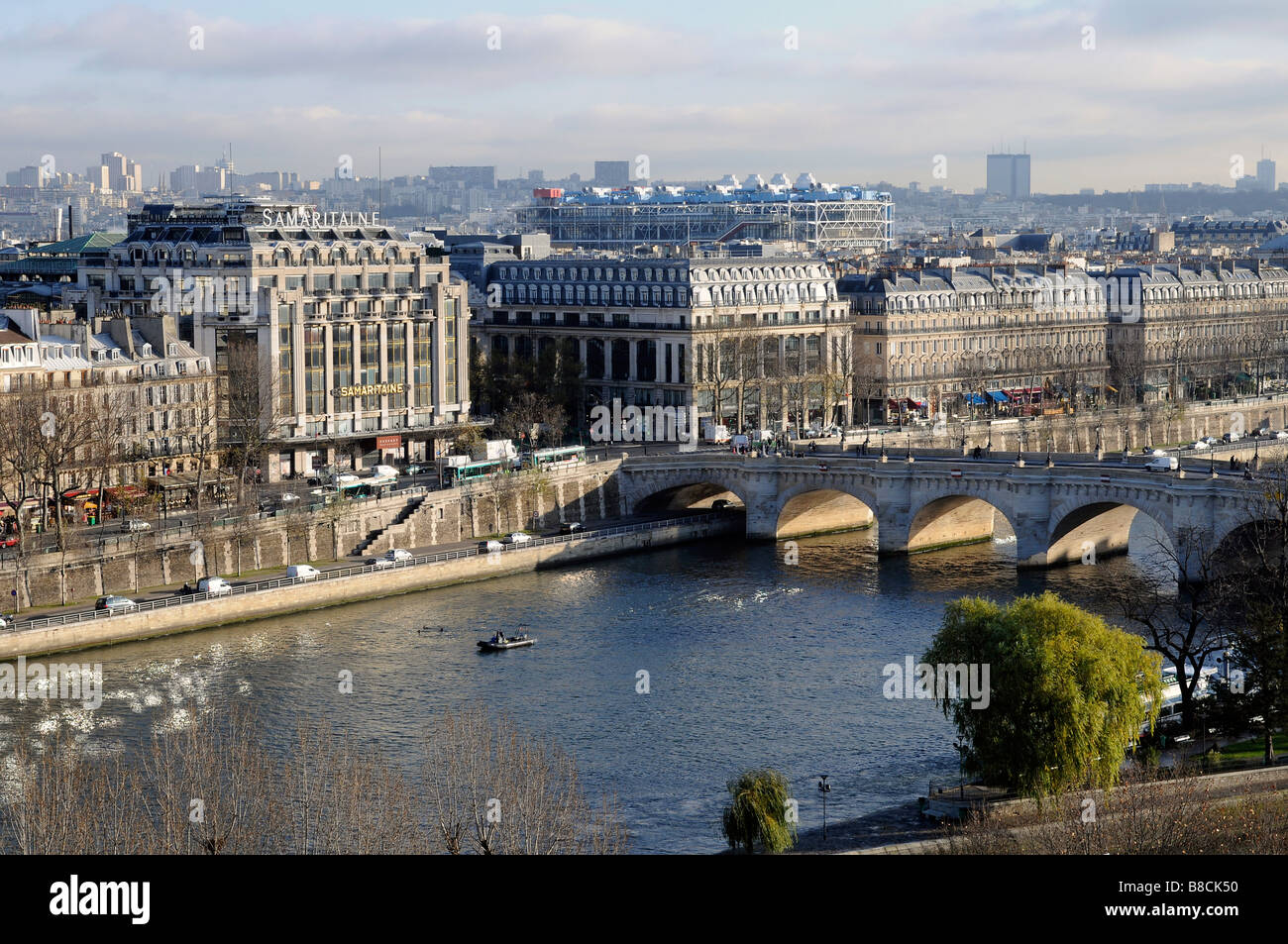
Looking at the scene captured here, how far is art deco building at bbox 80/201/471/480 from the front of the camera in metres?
91.1

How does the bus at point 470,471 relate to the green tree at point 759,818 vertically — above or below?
above

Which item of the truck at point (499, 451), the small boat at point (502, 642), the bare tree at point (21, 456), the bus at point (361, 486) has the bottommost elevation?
the small boat at point (502, 642)

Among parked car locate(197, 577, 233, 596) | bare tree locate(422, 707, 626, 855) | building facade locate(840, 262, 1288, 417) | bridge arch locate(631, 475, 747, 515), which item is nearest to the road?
parked car locate(197, 577, 233, 596)

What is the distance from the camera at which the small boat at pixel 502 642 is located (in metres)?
65.4

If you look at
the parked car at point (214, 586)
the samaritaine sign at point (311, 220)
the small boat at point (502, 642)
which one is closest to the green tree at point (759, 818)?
the small boat at point (502, 642)

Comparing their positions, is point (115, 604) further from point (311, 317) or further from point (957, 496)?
point (957, 496)

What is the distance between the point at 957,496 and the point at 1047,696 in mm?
40349

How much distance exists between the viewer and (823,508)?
92188 millimetres

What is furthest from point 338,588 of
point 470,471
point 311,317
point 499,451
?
point 311,317

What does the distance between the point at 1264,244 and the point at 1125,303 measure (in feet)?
174

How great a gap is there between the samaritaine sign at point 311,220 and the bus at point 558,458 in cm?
1678

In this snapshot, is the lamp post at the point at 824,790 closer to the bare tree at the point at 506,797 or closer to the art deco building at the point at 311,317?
the bare tree at the point at 506,797

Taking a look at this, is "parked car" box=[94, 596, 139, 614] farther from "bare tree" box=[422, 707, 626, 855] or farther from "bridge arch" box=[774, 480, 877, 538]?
"bridge arch" box=[774, 480, 877, 538]

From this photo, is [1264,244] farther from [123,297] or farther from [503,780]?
[503,780]
